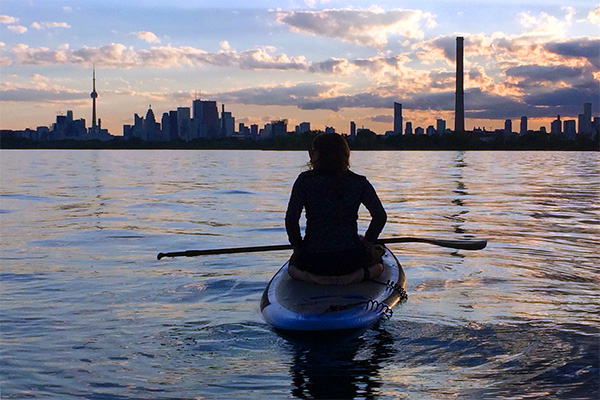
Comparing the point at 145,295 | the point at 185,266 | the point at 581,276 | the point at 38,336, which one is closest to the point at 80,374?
the point at 38,336

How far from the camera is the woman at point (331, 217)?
666 centimetres

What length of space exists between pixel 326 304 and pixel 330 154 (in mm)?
1406

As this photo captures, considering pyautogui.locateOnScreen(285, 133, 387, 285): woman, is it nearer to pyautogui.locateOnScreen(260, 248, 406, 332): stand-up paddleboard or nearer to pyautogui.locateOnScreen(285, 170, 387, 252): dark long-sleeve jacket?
pyautogui.locateOnScreen(285, 170, 387, 252): dark long-sleeve jacket

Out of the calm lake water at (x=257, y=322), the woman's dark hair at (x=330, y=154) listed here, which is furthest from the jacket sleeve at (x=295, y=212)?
the calm lake water at (x=257, y=322)

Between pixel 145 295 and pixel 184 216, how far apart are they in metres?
A: 9.75

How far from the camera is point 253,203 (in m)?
22.2

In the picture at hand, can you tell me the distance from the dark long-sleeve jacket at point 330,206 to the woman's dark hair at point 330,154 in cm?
7

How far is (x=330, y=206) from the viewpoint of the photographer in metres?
6.73

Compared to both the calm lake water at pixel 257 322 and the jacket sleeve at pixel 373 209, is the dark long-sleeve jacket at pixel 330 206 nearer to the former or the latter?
the jacket sleeve at pixel 373 209

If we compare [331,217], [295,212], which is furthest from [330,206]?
[295,212]

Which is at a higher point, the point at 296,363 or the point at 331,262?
the point at 331,262

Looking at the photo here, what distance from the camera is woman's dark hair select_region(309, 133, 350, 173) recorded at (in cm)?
663

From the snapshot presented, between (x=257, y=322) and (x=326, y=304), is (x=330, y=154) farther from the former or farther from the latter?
(x=257, y=322)

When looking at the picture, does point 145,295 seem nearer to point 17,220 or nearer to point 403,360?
point 403,360
